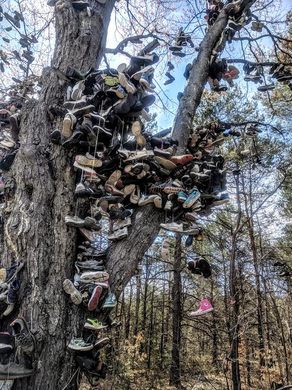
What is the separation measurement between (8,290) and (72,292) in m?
0.32

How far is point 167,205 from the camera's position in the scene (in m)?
2.06

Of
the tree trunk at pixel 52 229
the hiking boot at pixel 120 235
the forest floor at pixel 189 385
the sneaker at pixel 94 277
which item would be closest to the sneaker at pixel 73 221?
the tree trunk at pixel 52 229

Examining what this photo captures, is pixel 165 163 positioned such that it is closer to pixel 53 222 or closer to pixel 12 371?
pixel 53 222

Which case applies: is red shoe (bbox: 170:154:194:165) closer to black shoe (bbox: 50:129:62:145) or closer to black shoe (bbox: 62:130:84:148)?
black shoe (bbox: 62:130:84:148)

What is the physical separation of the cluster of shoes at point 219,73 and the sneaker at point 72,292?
222 centimetres

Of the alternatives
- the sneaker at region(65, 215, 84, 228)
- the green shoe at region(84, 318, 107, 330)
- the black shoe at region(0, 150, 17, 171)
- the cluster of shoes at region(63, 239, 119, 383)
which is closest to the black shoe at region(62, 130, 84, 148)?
the black shoe at region(0, 150, 17, 171)

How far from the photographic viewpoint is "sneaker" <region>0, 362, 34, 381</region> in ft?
4.70

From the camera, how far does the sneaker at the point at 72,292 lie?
1681 mm

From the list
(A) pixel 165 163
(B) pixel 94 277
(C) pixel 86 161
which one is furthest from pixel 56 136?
(B) pixel 94 277

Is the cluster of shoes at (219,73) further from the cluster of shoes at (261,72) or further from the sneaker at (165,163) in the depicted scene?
the sneaker at (165,163)

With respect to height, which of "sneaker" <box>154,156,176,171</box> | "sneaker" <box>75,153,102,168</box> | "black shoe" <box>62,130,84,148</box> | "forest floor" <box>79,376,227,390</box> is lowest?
"forest floor" <box>79,376,227,390</box>

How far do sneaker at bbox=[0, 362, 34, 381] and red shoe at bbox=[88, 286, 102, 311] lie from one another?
0.41 m

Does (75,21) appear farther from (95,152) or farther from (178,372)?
(178,372)

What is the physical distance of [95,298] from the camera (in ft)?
5.54
